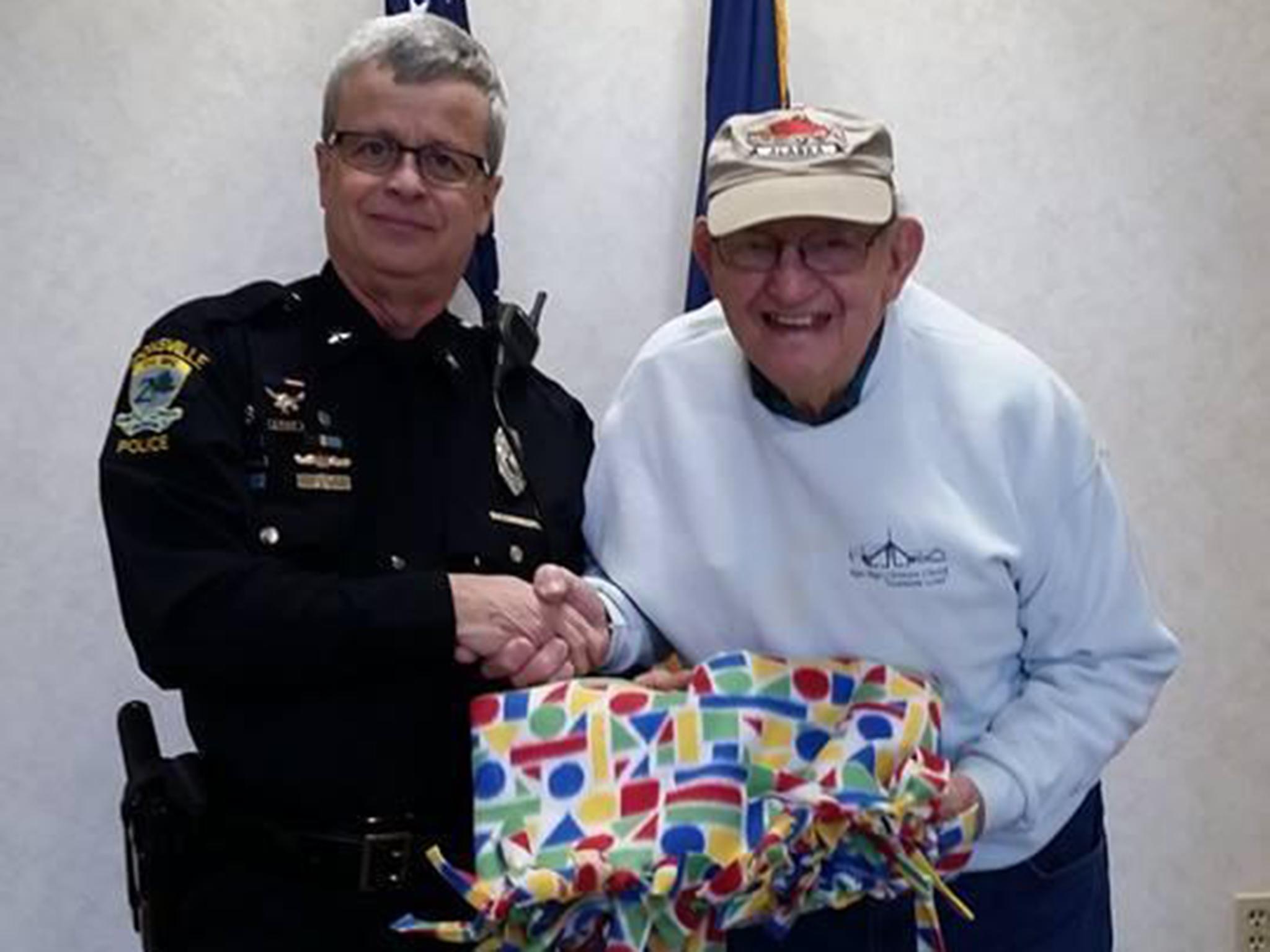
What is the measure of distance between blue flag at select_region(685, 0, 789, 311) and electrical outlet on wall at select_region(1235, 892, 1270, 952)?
5.54 feet

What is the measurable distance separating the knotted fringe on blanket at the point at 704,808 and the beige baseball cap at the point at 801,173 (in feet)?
1.41

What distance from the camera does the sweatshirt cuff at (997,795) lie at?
136cm

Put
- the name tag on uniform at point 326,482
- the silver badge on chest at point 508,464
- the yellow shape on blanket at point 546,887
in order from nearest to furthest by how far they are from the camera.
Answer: the yellow shape on blanket at point 546,887, the name tag on uniform at point 326,482, the silver badge on chest at point 508,464

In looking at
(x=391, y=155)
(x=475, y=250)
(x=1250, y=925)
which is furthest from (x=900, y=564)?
(x=1250, y=925)

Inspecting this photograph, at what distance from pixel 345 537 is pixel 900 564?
58 centimetres

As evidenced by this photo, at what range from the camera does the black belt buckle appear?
1.45 m

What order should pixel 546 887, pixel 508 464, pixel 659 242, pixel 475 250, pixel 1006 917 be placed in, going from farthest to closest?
1. pixel 659 242
2. pixel 475 250
3. pixel 508 464
4. pixel 1006 917
5. pixel 546 887

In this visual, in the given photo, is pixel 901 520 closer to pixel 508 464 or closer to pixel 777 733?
pixel 777 733

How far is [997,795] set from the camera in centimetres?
137

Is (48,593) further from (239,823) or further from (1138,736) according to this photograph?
(1138,736)

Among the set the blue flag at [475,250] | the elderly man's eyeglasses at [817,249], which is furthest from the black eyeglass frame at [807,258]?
the blue flag at [475,250]

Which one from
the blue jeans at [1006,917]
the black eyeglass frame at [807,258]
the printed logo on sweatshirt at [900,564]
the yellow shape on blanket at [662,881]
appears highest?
the black eyeglass frame at [807,258]

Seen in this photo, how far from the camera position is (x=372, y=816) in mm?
1468

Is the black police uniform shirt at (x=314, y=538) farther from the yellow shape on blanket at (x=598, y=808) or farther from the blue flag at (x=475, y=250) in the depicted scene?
the blue flag at (x=475, y=250)
